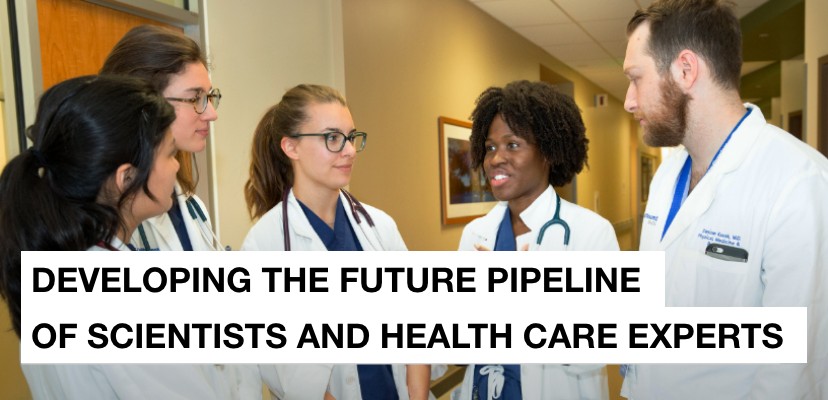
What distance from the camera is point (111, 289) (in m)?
1.32

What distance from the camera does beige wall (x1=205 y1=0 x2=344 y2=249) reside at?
263 cm

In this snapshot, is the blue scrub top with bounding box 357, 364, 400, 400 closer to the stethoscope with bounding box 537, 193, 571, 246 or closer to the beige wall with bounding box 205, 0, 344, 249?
the stethoscope with bounding box 537, 193, 571, 246

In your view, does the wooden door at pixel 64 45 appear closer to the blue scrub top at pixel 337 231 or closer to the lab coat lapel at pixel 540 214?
the blue scrub top at pixel 337 231

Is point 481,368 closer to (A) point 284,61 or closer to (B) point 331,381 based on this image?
(B) point 331,381

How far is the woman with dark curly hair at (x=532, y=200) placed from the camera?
5.87 feet

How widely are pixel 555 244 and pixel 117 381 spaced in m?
1.26

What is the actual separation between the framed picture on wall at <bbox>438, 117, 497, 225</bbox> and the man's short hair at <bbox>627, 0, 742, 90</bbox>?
115 inches

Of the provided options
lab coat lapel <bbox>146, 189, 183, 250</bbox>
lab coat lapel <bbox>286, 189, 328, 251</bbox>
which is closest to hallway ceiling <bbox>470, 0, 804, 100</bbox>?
lab coat lapel <bbox>286, 189, 328, 251</bbox>

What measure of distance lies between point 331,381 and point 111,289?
2.27 ft

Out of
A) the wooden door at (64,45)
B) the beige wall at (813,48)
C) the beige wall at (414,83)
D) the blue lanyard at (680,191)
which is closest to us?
the blue lanyard at (680,191)

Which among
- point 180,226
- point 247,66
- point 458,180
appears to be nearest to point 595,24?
point 458,180

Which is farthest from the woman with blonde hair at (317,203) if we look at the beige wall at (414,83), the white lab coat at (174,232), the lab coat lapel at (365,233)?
the beige wall at (414,83)

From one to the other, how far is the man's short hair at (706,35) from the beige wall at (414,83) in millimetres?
2020

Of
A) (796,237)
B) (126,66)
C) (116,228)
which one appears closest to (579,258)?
(796,237)
